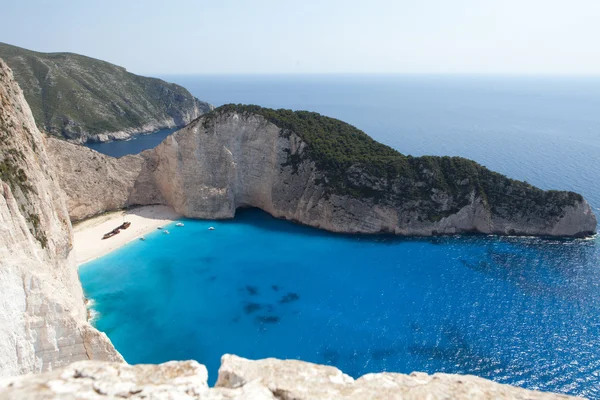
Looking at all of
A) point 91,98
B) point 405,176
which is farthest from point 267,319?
point 91,98

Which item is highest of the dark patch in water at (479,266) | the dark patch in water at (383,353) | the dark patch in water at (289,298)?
the dark patch in water at (479,266)

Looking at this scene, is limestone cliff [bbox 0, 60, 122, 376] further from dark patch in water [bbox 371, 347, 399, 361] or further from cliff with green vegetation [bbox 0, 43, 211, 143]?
cliff with green vegetation [bbox 0, 43, 211, 143]

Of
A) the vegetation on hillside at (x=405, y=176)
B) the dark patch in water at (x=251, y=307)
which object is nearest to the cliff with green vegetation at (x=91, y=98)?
the vegetation on hillside at (x=405, y=176)

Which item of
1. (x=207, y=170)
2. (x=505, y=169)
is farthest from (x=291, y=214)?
(x=505, y=169)

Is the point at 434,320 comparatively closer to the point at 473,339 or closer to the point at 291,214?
the point at 473,339

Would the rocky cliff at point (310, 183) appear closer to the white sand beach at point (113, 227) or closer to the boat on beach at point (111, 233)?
the white sand beach at point (113, 227)
